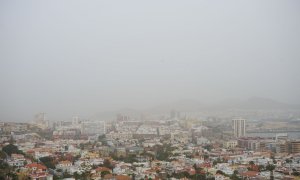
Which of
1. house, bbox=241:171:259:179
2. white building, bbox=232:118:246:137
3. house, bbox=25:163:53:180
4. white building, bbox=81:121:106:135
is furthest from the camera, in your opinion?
white building, bbox=81:121:106:135

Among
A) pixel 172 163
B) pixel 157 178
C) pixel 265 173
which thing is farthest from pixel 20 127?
pixel 265 173

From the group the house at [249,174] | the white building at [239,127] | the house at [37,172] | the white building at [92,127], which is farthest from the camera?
the white building at [92,127]

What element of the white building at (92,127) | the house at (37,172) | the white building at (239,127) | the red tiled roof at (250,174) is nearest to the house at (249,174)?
the red tiled roof at (250,174)

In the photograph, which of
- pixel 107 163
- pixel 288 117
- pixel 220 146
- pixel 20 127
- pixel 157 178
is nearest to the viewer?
pixel 157 178

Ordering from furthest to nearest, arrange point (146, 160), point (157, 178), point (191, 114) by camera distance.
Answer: point (191, 114) < point (146, 160) < point (157, 178)

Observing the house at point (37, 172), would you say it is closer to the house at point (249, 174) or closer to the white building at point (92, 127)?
the house at point (249, 174)

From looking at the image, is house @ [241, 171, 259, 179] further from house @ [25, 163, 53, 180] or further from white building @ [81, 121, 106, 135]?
white building @ [81, 121, 106, 135]

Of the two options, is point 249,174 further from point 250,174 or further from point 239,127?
point 239,127

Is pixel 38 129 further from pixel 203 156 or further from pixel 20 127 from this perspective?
pixel 203 156

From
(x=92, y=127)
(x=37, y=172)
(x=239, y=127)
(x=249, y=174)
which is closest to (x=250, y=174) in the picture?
(x=249, y=174)

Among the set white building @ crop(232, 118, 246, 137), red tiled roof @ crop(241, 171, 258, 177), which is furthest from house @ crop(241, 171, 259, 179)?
white building @ crop(232, 118, 246, 137)

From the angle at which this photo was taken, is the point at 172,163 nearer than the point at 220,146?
Yes
